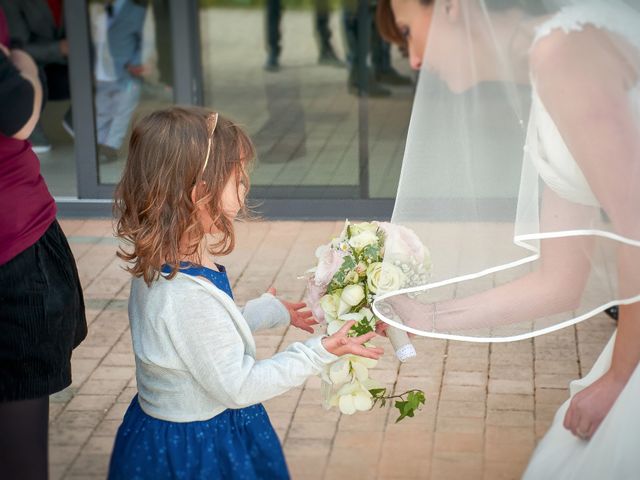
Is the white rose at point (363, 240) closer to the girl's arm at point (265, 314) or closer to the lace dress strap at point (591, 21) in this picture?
the girl's arm at point (265, 314)

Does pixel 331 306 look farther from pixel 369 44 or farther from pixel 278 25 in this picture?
pixel 278 25

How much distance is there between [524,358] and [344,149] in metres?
3.14

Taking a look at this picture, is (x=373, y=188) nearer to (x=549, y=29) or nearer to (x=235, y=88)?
(x=235, y=88)

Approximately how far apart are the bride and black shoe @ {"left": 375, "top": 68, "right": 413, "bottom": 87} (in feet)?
15.6

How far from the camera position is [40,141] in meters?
8.84

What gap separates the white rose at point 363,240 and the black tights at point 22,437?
40.8 inches

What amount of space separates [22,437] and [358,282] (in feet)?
3.60

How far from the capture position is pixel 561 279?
3037mm

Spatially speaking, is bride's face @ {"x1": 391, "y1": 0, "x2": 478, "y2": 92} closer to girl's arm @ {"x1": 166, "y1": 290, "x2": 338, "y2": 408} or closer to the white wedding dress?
the white wedding dress

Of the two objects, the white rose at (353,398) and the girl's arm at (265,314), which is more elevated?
the girl's arm at (265,314)

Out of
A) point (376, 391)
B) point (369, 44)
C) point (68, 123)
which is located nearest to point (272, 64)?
point (369, 44)

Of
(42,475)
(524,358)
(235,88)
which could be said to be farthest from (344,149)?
(42,475)

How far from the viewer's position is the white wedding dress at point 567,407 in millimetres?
2760

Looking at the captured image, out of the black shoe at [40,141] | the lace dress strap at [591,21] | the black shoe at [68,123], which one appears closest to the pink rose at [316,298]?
the lace dress strap at [591,21]
